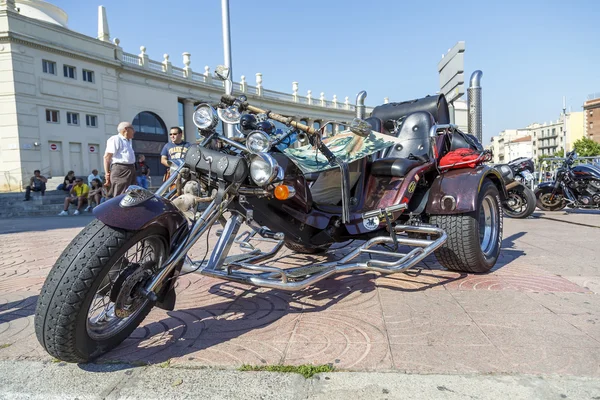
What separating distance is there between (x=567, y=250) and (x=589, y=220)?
4.23 metres

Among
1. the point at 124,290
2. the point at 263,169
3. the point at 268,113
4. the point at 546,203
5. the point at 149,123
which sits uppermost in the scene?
the point at 149,123

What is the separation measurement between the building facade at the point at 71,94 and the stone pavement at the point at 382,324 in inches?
885

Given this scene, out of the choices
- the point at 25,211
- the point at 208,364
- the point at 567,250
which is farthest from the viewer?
the point at 25,211

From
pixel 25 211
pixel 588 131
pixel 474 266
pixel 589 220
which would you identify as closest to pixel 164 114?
pixel 25 211

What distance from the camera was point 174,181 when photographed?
8.70 ft

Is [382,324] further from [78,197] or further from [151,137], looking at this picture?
[151,137]

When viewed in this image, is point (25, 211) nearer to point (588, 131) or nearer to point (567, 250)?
point (567, 250)

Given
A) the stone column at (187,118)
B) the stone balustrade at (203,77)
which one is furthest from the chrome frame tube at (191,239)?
the stone column at (187,118)

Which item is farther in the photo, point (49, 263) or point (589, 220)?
point (589, 220)

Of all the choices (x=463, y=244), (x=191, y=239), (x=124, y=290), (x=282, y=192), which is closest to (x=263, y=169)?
(x=282, y=192)

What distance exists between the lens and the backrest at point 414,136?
4245 millimetres

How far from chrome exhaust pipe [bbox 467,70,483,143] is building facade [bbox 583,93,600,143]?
316 feet

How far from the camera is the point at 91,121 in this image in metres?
31.6

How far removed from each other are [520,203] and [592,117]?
9631 centimetres
